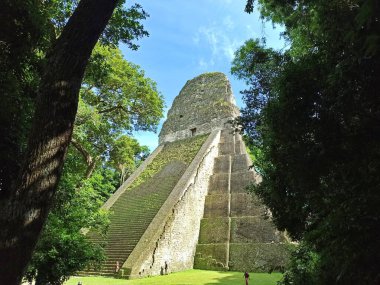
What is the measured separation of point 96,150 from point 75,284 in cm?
585

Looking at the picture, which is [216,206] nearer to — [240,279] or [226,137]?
[240,279]

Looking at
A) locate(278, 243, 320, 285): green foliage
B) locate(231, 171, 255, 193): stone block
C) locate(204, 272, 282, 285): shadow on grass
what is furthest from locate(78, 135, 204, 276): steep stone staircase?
locate(278, 243, 320, 285): green foliage

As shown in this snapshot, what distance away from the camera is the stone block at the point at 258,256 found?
12.0m

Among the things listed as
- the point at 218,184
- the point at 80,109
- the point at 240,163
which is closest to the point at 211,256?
the point at 218,184

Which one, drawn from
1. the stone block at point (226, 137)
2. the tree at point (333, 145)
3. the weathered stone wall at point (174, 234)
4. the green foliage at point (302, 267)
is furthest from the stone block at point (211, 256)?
the stone block at point (226, 137)

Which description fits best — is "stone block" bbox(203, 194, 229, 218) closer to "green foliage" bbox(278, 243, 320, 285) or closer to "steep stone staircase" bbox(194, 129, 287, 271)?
"steep stone staircase" bbox(194, 129, 287, 271)

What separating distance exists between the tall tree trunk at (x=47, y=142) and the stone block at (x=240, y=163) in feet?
49.8

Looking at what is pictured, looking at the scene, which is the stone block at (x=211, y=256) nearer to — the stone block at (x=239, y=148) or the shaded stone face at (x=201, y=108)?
the stone block at (x=239, y=148)

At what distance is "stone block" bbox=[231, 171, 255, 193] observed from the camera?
1633cm

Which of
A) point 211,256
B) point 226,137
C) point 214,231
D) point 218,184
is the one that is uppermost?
point 226,137

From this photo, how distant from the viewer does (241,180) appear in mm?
16859

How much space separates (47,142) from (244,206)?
13.0 metres

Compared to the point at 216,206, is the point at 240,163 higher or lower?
higher

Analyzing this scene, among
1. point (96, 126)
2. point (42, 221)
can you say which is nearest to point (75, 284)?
point (96, 126)
